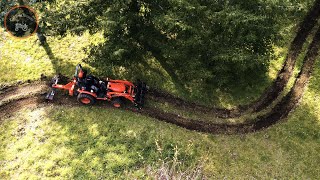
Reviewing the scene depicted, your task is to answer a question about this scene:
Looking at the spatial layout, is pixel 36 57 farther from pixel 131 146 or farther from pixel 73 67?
pixel 131 146

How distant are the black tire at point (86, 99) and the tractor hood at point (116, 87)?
1.04m

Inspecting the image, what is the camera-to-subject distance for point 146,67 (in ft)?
61.2

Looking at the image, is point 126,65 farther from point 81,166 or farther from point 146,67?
point 81,166

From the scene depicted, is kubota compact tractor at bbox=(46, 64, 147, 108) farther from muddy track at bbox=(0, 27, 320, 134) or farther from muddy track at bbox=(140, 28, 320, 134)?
muddy track at bbox=(140, 28, 320, 134)

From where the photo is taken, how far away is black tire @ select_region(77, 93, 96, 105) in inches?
636

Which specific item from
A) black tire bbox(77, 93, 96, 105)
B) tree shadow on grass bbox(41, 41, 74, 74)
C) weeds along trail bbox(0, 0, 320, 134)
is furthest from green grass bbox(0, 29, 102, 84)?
black tire bbox(77, 93, 96, 105)

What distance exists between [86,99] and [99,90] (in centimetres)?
78

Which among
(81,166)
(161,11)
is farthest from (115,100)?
(161,11)

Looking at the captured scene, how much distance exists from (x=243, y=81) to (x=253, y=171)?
16.0 ft

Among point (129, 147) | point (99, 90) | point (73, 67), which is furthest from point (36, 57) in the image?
point (129, 147)
